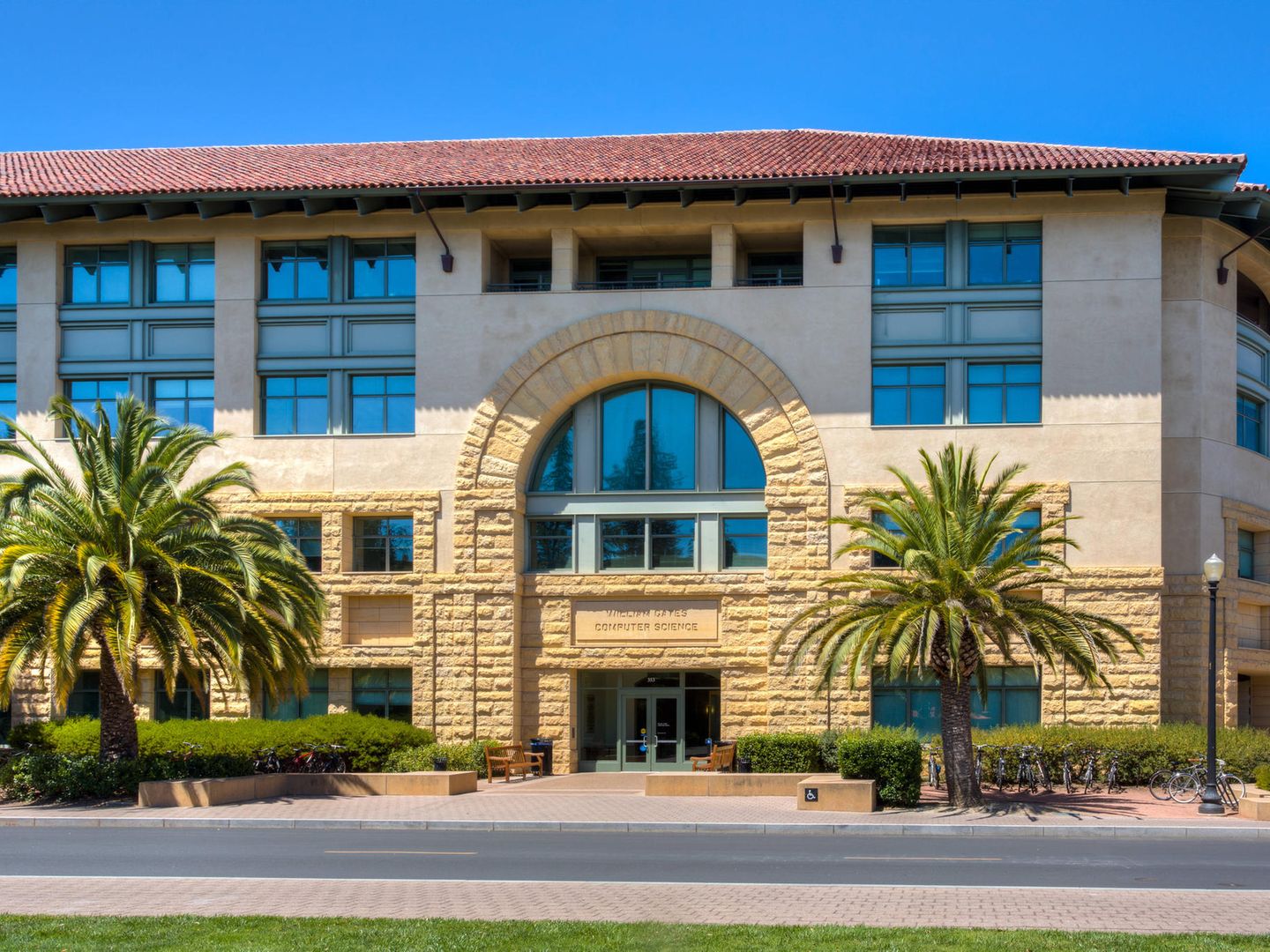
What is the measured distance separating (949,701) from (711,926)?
15.1m

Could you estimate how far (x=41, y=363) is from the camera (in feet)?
126

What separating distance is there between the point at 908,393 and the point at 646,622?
8.67 metres

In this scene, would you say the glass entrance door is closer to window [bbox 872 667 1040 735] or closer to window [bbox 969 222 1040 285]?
window [bbox 872 667 1040 735]

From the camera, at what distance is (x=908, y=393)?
1427 inches

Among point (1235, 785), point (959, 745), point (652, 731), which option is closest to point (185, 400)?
point (652, 731)

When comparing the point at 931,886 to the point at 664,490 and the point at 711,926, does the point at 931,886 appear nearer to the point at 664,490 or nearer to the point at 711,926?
the point at 711,926

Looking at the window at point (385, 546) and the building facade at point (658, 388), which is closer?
the building facade at point (658, 388)

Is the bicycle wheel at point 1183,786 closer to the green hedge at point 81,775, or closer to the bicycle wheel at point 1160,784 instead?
the bicycle wheel at point 1160,784

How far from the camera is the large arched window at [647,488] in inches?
1463

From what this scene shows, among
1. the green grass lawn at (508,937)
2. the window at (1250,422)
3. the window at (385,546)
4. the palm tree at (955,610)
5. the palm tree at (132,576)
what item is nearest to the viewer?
the green grass lawn at (508,937)

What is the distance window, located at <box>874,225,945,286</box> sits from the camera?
3666 cm

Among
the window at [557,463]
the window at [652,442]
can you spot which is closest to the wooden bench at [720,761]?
the window at [652,442]

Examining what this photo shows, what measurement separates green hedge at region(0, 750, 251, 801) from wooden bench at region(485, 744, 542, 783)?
7.11m

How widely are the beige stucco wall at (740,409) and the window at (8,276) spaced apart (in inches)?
25.6
